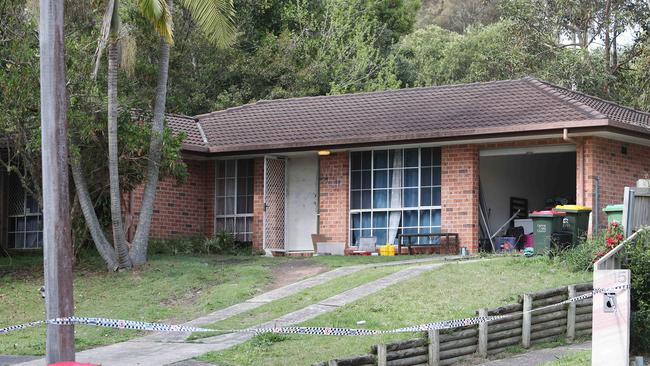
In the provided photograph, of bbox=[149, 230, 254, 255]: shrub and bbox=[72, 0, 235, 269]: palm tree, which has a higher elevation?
bbox=[72, 0, 235, 269]: palm tree

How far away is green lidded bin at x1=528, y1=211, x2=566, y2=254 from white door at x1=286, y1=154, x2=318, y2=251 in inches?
272

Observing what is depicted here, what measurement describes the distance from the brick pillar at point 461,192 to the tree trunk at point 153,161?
617 centimetres

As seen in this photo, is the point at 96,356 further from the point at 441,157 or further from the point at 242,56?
the point at 242,56

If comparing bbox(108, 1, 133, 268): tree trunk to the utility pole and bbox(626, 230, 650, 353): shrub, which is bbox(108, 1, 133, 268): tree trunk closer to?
the utility pole

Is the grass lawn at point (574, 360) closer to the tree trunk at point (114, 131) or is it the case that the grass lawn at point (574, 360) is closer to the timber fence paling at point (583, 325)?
the timber fence paling at point (583, 325)

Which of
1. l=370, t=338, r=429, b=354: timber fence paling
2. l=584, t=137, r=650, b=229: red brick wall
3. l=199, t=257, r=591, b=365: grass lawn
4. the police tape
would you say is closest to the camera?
the police tape

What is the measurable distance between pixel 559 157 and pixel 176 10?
13.9 m

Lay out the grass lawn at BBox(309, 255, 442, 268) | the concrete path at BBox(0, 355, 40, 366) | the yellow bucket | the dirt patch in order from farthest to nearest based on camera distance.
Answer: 1. the yellow bucket
2. the grass lawn at BBox(309, 255, 442, 268)
3. the dirt patch
4. the concrete path at BBox(0, 355, 40, 366)

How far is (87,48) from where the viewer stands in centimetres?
2167

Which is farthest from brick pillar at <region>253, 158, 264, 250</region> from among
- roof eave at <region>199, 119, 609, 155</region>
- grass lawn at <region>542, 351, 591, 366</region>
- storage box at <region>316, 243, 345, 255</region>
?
grass lawn at <region>542, 351, 591, 366</region>

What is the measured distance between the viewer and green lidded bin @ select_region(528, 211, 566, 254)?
777 inches

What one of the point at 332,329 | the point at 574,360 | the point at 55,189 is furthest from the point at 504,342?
the point at 55,189

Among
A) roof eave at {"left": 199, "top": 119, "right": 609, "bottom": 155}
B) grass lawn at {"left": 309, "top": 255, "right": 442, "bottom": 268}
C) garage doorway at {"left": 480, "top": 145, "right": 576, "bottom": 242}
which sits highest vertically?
roof eave at {"left": 199, "top": 119, "right": 609, "bottom": 155}

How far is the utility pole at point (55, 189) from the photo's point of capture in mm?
11742
